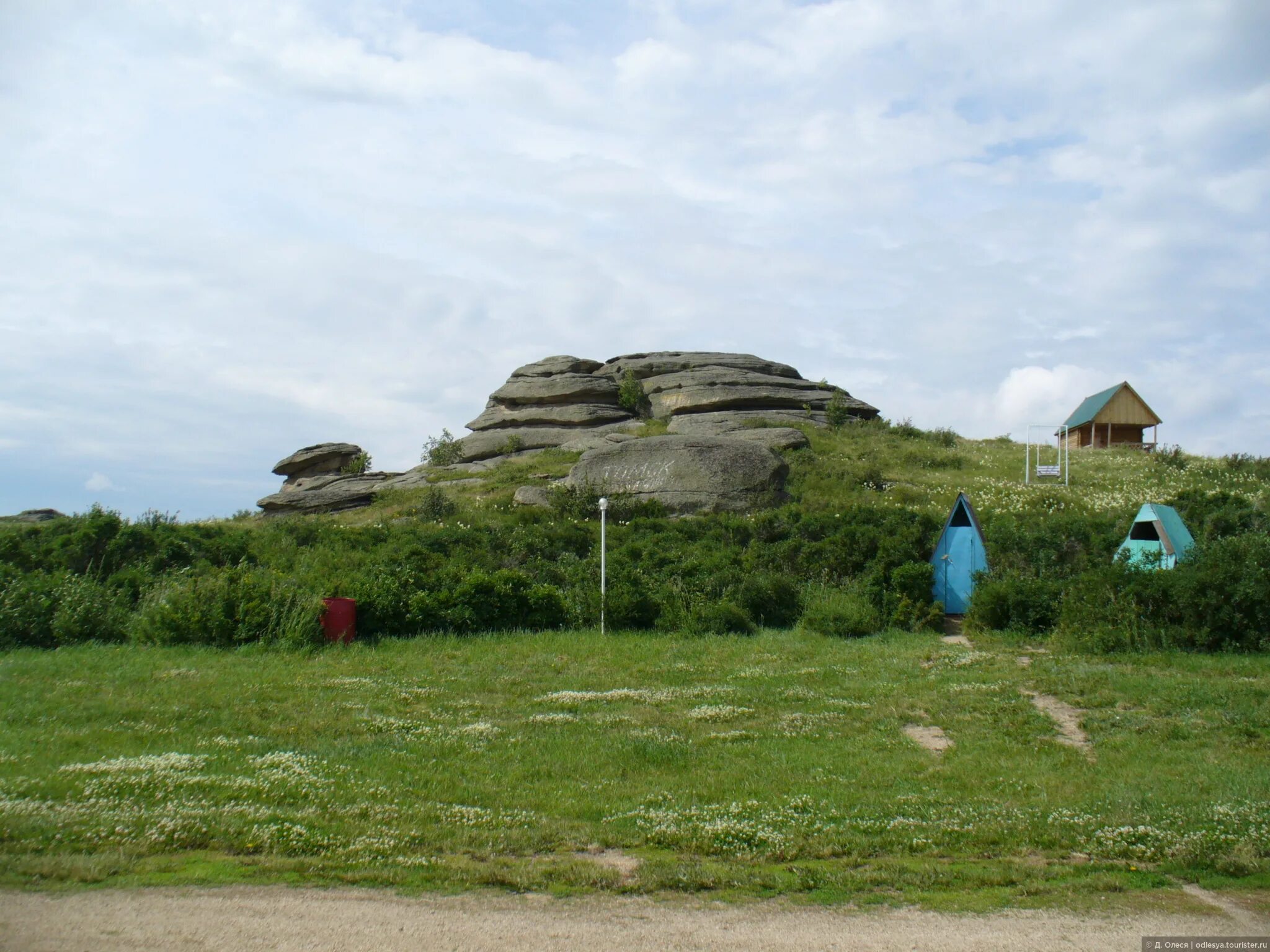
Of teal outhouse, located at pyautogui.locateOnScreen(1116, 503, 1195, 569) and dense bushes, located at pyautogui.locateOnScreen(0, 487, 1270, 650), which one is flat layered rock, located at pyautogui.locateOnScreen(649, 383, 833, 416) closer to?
dense bushes, located at pyautogui.locateOnScreen(0, 487, 1270, 650)

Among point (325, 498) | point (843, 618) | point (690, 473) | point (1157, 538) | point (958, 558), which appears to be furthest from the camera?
point (325, 498)

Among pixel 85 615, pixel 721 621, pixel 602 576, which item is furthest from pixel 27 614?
pixel 721 621

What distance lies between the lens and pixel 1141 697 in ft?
34.7

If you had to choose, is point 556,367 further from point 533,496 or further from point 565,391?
point 533,496

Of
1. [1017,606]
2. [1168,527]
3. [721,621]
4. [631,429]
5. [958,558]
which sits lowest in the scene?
[721,621]

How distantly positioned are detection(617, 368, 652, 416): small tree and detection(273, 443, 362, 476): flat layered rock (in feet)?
43.6

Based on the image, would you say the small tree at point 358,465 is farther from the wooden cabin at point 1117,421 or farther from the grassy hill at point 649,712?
the wooden cabin at point 1117,421

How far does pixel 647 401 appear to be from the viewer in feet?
154

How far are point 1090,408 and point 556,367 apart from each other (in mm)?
26651

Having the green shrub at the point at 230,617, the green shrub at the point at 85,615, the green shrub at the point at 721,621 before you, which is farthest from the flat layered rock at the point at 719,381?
the green shrub at the point at 85,615

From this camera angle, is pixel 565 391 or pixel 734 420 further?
pixel 565 391

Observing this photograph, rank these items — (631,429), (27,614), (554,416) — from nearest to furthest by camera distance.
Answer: (27,614), (631,429), (554,416)

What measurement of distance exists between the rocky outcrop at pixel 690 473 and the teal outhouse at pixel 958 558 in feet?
29.6

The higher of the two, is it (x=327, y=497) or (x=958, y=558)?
(x=327, y=497)
